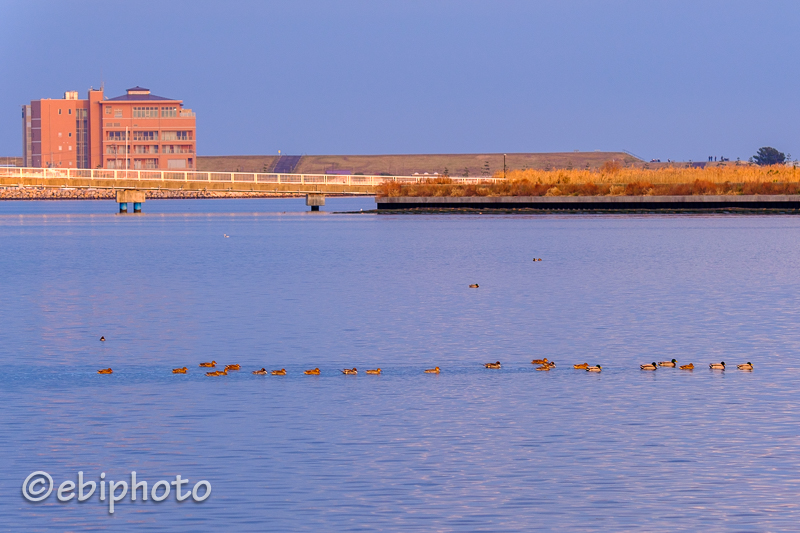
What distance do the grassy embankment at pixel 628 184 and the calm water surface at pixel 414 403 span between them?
5212 cm

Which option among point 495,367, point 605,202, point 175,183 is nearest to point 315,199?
point 175,183

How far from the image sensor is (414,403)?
17781mm

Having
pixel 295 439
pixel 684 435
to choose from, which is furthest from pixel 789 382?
pixel 295 439

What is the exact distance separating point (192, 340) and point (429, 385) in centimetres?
744

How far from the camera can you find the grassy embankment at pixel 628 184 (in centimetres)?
9206

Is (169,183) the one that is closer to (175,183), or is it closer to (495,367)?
(175,183)

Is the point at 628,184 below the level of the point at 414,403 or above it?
above

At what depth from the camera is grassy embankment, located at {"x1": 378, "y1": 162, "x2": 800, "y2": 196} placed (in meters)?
92.1

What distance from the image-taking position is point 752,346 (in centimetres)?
2331

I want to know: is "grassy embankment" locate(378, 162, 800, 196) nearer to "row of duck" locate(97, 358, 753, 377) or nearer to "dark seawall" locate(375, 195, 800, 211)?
"dark seawall" locate(375, 195, 800, 211)

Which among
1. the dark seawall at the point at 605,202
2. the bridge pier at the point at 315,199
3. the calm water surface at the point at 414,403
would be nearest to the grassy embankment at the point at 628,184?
the dark seawall at the point at 605,202

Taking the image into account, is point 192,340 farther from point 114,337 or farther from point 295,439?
point 295,439

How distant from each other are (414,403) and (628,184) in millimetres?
79230

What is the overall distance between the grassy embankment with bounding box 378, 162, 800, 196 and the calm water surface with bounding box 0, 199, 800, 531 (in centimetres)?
5212
